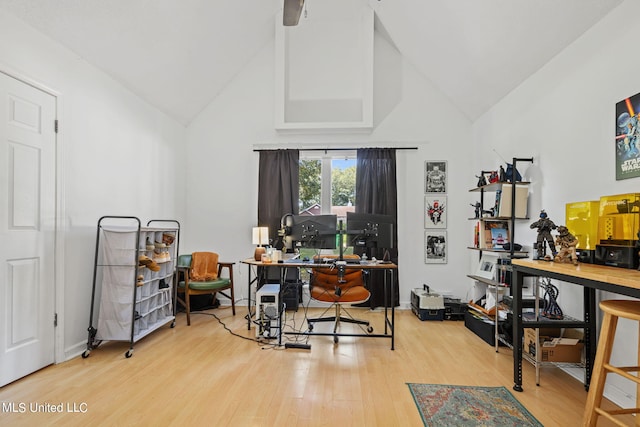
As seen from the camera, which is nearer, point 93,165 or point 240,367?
point 240,367

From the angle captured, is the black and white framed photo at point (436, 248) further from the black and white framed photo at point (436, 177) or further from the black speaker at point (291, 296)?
the black speaker at point (291, 296)

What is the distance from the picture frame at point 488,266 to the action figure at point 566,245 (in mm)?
1154

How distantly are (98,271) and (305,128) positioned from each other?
9.69ft

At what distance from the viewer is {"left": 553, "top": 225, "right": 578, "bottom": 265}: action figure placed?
6.93 feet

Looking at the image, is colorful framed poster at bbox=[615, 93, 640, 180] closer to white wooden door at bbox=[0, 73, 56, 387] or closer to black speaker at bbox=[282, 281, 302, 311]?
black speaker at bbox=[282, 281, 302, 311]

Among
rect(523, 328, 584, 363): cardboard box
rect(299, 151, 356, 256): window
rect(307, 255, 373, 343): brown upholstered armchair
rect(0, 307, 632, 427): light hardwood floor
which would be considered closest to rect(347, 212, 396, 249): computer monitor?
rect(307, 255, 373, 343): brown upholstered armchair

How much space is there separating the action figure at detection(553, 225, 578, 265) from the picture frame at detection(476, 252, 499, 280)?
1154 millimetres

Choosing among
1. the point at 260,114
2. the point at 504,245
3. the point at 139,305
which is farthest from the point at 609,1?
the point at 139,305

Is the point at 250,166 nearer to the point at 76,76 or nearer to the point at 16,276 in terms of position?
the point at 76,76

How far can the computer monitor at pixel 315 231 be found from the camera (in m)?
3.10

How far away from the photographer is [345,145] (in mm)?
4602

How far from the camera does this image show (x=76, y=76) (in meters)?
2.81

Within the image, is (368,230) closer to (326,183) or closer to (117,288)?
(326,183)

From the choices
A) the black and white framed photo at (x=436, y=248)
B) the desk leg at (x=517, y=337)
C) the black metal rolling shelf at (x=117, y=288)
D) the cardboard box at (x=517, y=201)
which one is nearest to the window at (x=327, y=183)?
the black and white framed photo at (x=436, y=248)
